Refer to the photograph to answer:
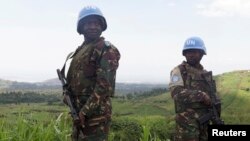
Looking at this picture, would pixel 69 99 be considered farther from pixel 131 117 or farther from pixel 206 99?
pixel 131 117

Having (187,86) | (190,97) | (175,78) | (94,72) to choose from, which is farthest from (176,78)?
(94,72)

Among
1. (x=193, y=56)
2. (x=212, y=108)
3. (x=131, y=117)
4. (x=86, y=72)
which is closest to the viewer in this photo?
(x=86, y=72)

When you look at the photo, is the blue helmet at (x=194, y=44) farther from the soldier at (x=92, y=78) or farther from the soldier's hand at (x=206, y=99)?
the soldier at (x=92, y=78)

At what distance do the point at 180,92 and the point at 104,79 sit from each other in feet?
6.11

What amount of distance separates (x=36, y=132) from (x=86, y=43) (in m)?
1.20

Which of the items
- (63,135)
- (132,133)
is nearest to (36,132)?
(63,135)

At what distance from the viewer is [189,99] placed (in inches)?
A: 223

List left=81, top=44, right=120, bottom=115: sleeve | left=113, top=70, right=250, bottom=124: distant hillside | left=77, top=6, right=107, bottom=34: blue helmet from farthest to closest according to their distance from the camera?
left=113, top=70, right=250, bottom=124: distant hillside
left=77, top=6, right=107, bottom=34: blue helmet
left=81, top=44, right=120, bottom=115: sleeve

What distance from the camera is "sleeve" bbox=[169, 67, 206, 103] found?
5633mm

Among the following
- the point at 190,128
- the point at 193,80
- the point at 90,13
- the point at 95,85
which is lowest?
the point at 190,128

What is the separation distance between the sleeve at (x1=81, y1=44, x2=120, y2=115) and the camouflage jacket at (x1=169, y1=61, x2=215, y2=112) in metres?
1.71

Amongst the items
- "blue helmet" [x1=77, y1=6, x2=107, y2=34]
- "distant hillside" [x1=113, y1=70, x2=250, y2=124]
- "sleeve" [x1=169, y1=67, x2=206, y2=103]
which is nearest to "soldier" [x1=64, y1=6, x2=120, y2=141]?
"blue helmet" [x1=77, y1=6, x2=107, y2=34]

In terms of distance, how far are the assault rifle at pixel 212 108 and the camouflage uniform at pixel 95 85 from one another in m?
1.84

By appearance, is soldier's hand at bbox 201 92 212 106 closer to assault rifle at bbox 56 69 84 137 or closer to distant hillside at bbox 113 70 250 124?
assault rifle at bbox 56 69 84 137
